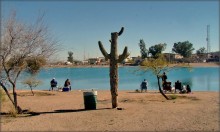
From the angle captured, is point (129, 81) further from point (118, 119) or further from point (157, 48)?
point (157, 48)

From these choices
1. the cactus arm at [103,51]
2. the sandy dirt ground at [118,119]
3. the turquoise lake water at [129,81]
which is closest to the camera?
the sandy dirt ground at [118,119]

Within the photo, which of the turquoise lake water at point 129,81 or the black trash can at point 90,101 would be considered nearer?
the black trash can at point 90,101

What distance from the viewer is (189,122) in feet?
45.7

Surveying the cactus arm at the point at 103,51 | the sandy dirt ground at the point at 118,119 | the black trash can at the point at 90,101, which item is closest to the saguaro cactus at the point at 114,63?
the cactus arm at the point at 103,51

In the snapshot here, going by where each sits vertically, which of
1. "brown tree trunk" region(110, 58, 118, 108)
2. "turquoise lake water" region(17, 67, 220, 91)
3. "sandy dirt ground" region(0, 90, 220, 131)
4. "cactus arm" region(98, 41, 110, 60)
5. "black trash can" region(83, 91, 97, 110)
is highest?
"cactus arm" region(98, 41, 110, 60)

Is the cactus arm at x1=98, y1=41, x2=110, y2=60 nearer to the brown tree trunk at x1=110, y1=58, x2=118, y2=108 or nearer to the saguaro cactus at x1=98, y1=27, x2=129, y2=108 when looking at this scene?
the saguaro cactus at x1=98, y1=27, x2=129, y2=108

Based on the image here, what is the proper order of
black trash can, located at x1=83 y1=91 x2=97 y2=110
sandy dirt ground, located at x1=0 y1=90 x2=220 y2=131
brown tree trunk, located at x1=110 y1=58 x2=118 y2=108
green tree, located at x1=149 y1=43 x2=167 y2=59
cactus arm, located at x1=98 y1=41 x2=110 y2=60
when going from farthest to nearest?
green tree, located at x1=149 y1=43 x2=167 y2=59 → cactus arm, located at x1=98 y1=41 x2=110 y2=60 → brown tree trunk, located at x1=110 y1=58 x2=118 y2=108 → black trash can, located at x1=83 y1=91 x2=97 y2=110 → sandy dirt ground, located at x1=0 y1=90 x2=220 y2=131

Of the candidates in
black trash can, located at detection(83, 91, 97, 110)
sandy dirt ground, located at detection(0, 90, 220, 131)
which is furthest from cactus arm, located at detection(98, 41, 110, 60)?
sandy dirt ground, located at detection(0, 90, 220, 131)

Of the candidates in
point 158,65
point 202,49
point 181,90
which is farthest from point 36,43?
point 202,49

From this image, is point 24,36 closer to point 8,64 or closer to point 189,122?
point 8,64

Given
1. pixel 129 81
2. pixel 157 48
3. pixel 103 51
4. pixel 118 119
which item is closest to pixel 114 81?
pixel 103 51

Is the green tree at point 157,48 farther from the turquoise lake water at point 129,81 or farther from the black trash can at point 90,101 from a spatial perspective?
the black trash can at point 90,101

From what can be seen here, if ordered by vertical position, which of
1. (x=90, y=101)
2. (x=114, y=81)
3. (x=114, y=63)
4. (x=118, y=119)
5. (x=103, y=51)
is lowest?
(x=118, y=119)

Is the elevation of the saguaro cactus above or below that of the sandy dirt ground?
above
